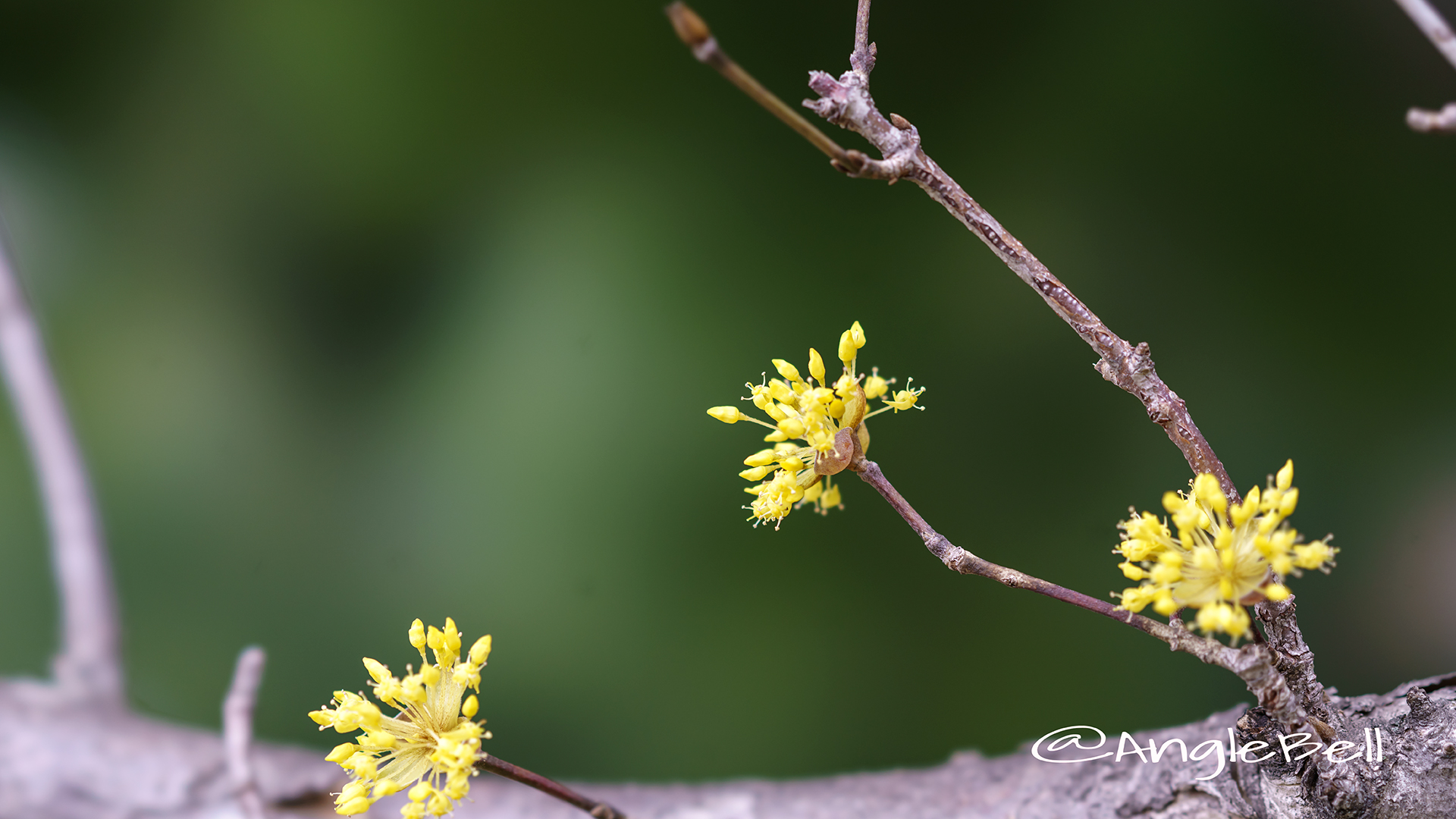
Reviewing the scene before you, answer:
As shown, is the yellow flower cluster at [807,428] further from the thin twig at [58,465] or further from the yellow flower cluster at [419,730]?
the thin twig at [58,465]

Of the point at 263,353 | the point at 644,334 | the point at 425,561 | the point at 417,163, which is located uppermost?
the point at 417,163

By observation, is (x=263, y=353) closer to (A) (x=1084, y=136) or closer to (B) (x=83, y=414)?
(B) (x=83, y=414)

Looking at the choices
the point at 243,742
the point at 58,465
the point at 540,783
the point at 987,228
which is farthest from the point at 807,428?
the point at 58,465

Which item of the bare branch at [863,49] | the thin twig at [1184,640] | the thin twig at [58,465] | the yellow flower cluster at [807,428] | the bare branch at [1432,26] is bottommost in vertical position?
the thin twig at [1184,640]

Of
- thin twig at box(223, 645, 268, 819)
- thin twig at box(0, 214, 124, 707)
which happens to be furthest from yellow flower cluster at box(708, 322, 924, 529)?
thin twig at box(0, 214, 124, 707)

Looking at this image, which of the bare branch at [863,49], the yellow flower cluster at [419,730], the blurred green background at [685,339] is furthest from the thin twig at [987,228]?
the blurred green background at [685,339]

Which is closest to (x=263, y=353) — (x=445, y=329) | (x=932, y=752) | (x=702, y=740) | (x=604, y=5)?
(x=445, y=329)

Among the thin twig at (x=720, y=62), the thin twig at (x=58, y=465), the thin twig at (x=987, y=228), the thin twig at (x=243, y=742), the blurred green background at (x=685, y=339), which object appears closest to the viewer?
the thin twig at (x=720, y=62)
